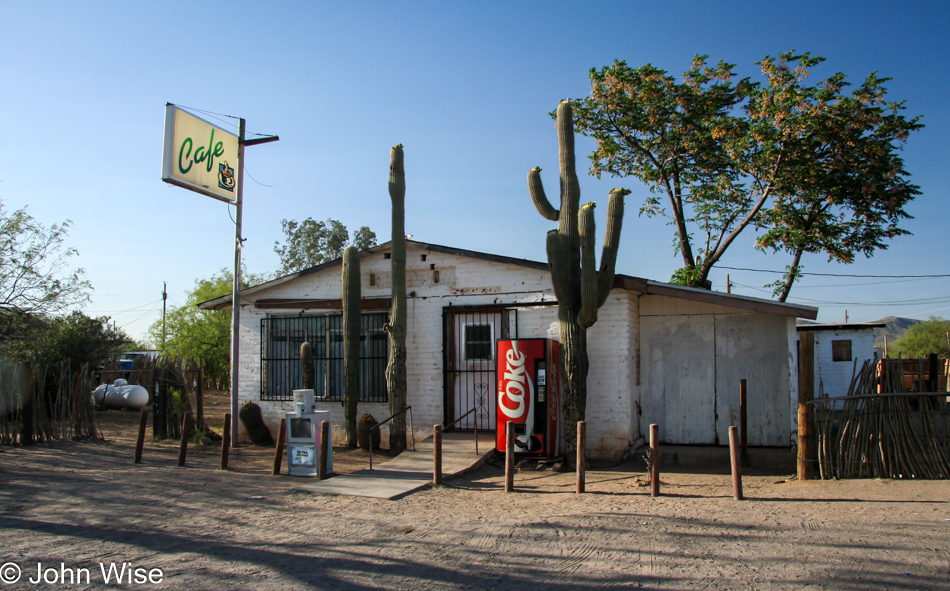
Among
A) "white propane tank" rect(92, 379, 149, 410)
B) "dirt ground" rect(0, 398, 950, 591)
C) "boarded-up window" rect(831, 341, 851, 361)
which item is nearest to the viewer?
"dirt ground" rect(0, 398, 950, 591)

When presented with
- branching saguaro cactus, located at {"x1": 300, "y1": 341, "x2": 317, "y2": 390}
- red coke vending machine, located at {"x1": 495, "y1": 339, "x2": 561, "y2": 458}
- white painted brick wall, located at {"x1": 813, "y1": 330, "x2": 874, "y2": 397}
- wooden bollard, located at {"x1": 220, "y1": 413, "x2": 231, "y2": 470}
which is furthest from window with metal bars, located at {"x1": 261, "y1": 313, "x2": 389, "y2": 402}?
white painted brick wall, located at {"x1": 813, "y1": 330, "x2": 874, "y2": 397}

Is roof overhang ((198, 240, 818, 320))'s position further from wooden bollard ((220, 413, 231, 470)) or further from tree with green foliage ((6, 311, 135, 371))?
tree with green foliage ((6, 311, 135, 371))

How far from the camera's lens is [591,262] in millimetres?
9570

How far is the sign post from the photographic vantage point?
11.6 m

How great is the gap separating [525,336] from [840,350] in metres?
14.7

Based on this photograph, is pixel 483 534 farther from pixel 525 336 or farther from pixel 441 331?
pixel 441 331

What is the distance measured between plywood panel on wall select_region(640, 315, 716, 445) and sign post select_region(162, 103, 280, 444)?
8192 millimetres

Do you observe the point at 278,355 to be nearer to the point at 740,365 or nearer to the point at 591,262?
the point at 591,262

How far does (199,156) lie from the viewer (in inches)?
481

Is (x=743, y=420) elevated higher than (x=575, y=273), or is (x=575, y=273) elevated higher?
(x=575, y=273)

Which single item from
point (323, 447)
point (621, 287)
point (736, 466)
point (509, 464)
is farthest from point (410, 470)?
point (736, 466)

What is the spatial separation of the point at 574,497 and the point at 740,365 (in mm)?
4834

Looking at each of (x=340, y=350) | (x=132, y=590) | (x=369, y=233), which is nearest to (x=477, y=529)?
(x=132, y=590)

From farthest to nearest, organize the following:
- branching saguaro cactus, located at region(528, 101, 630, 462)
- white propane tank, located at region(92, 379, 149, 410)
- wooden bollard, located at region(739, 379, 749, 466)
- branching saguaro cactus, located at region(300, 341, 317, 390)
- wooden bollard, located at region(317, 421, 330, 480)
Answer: white propane tank, located at region(92, 379, 149, 410) → branching saguaro cactus, located at region(300, 341, 317, 390) → wooden bollard, located at region(739, 379, 749, 466) → branching saguaro cactus, located at region(528, 101, 630, 462) → wooden bollard, located at region(317, 421, 330, 480)
